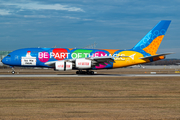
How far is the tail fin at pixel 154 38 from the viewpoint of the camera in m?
48.2

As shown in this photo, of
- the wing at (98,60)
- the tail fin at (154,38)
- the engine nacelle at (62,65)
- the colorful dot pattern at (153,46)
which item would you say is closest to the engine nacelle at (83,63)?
the wing at (98,60)

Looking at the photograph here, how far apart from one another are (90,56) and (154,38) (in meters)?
12.7

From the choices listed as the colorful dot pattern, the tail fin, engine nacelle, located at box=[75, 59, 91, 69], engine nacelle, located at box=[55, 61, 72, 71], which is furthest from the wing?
the colorful dot pattern

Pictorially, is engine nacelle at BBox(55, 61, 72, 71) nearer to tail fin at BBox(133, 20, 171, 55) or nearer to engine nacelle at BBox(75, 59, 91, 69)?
engine nacelle at BBox(75, 59, 91, 69)

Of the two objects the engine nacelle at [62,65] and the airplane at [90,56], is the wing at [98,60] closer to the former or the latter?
the airplane at [90,56]

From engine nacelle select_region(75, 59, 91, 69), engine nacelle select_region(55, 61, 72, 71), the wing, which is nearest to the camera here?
engine nacelle select_region(55, 61, 72, 71)

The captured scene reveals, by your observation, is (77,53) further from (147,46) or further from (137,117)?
(137,117)

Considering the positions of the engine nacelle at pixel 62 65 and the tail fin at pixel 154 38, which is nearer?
the engine nacelle at pixel 62 65

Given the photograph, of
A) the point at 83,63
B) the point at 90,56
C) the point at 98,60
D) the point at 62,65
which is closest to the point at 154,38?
the point at 98,60

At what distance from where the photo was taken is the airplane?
44.1 m

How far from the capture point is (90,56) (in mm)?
46312

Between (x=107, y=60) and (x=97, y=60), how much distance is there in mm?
1898

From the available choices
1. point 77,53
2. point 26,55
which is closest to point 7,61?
point 26,55

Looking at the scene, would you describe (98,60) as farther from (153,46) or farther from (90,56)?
(153,46)
